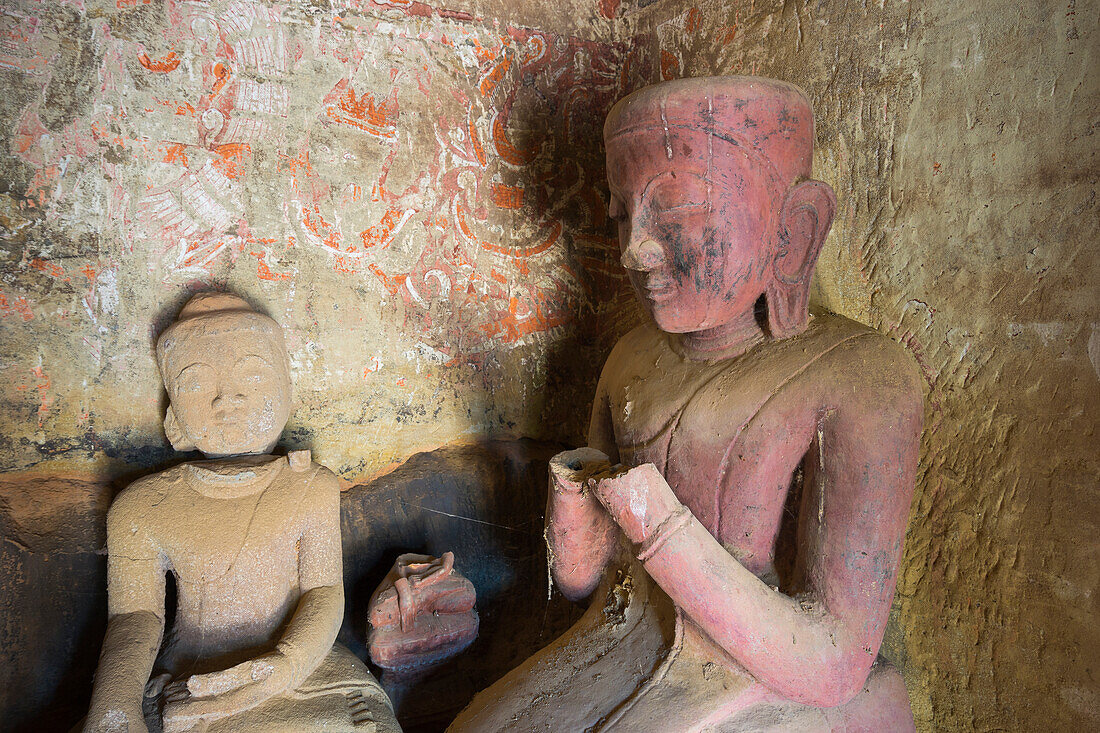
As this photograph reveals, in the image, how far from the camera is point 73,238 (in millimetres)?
2480

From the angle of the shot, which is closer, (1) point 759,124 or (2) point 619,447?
(1) point 759,124

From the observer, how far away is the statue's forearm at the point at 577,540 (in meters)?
1.93

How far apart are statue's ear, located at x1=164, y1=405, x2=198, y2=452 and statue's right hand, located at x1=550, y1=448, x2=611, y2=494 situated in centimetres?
135

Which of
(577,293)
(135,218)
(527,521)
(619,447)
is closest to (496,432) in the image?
(527,521)

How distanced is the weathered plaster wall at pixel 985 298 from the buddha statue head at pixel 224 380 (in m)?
1.83

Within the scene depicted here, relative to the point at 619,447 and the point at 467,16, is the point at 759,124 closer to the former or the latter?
the point at 619,447

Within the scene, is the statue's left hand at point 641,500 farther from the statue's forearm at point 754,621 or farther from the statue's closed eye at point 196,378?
the statue's closed eye at point 196,378

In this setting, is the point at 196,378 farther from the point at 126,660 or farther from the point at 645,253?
the point at 645,253

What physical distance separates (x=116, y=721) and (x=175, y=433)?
0.92m

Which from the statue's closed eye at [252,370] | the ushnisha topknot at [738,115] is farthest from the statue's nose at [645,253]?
the statue's closed eye at [252,370]

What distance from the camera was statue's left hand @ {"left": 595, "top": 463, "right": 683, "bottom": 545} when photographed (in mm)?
1579

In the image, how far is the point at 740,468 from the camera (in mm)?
1734

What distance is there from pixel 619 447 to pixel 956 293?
1.00m

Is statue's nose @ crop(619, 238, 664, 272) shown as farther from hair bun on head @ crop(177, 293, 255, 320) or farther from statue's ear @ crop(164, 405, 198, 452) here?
statue's ear @ crop(164, 405, 198, 452)
